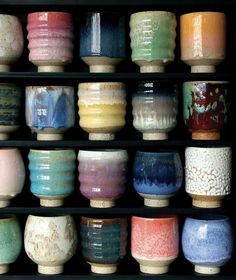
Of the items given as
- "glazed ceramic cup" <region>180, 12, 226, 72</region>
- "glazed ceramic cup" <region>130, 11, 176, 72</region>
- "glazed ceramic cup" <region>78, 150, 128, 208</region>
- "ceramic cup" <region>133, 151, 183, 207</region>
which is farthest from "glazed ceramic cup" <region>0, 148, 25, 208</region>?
"glazed ceramic cup" <region>180, 12, 226, 72</region>

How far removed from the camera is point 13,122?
1821 millimetres

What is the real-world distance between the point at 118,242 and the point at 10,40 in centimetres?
61

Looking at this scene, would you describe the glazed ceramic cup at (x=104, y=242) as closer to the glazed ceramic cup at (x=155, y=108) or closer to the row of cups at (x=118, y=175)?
the row of cups at (x=118, y=175)

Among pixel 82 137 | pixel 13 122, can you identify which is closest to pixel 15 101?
pixel 13 122

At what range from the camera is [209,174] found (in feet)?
5.81

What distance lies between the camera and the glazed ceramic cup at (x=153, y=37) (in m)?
1.76

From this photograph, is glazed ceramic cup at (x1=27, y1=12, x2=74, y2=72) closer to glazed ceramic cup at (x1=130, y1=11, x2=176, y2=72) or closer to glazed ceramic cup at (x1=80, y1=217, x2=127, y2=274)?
glazed ceramic cup at (x1=130, y1=11, x2=176, y2=72)

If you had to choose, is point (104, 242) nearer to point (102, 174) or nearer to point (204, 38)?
point (102, 174)

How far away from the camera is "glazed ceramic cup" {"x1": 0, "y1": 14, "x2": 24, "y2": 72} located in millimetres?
1781

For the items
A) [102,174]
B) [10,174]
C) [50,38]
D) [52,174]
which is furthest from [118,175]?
[50,38]

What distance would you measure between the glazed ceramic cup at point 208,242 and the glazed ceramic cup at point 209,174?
2.2 inches

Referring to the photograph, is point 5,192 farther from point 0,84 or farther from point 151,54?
point 151,54

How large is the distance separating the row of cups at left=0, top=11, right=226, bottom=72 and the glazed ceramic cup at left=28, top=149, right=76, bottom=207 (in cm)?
23

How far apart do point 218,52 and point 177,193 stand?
430mm
